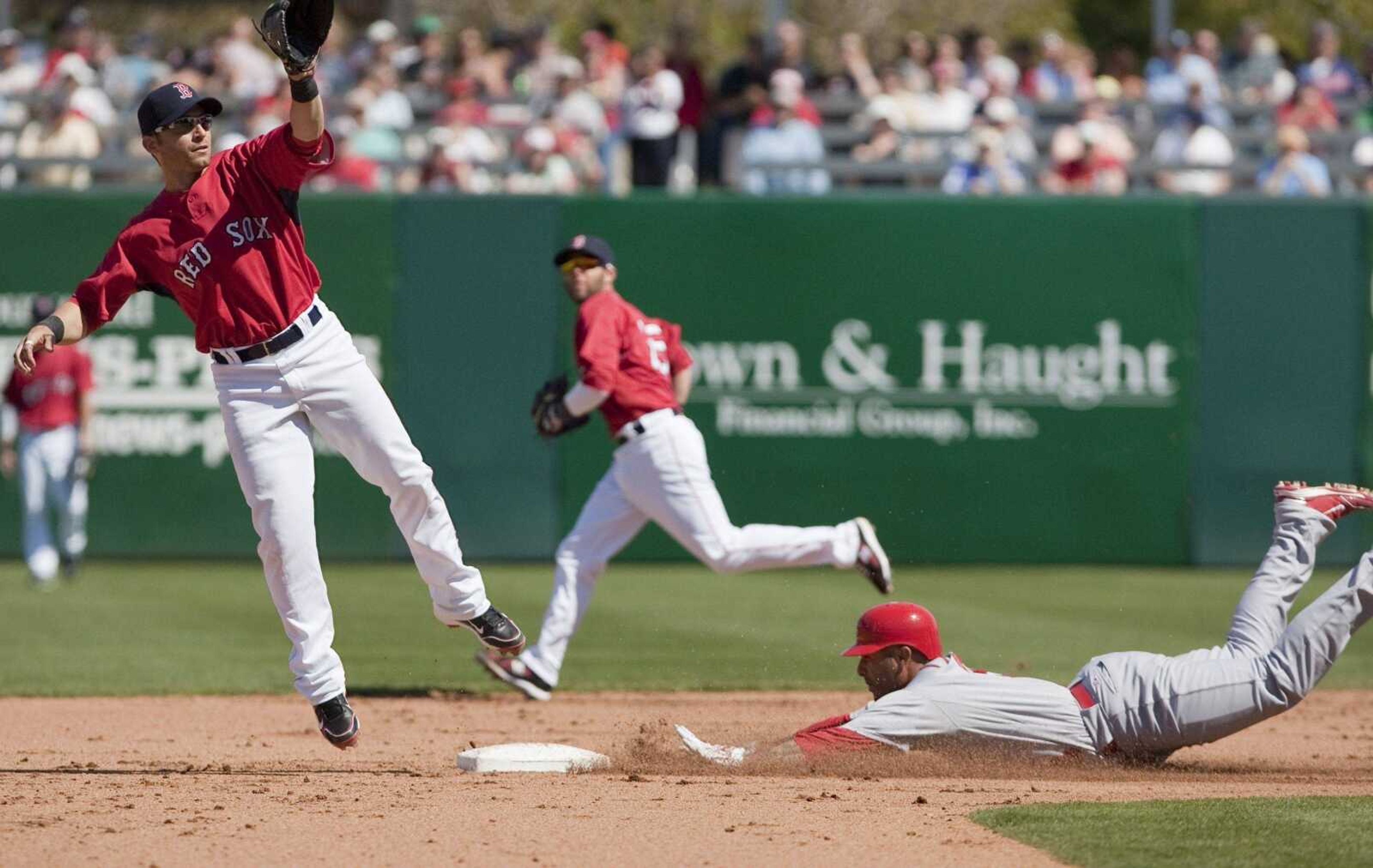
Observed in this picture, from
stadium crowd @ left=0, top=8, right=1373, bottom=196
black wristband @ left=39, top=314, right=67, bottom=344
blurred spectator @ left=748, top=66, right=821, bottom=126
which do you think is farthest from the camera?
blurred spectator @ left=748, top=66, right=821, bottom=126

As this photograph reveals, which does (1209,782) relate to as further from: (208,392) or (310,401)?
(208,392)

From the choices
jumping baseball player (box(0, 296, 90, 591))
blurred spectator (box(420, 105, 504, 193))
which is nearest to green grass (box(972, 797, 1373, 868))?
jumping baseball player (box(0, 296, 90, 591))

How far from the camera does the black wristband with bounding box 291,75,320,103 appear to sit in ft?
19.9

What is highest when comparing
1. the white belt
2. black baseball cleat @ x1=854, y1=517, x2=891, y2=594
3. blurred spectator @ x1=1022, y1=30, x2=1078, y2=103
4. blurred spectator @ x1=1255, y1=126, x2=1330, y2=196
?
blurred spectator @ x1=1022, y1=30, x2=1078, y2=103

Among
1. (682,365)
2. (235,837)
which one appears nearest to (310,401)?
(235,837)

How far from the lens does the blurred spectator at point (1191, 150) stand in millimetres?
16750

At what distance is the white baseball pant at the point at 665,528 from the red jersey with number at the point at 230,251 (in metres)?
2.75

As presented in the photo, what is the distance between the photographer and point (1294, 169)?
16.1 metres

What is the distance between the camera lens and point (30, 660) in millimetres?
10266

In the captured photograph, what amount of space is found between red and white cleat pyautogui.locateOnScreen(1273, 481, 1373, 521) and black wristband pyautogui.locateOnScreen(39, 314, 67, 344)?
4308 millimetres

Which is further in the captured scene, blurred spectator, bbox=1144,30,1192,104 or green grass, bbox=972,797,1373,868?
blurred spectator, bbox=1144,30,1192,104

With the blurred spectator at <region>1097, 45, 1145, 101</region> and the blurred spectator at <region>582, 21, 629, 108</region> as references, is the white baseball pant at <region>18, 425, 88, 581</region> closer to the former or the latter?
the blurred spectator at <region>582, 21, 629, 108</region>

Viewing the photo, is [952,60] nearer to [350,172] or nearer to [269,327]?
[350,172]

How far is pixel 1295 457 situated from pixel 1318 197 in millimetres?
2177
